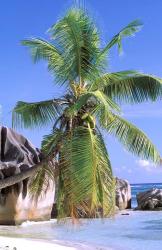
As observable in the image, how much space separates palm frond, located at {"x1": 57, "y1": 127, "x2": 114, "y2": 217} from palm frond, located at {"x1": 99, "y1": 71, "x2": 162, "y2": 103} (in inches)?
54.3

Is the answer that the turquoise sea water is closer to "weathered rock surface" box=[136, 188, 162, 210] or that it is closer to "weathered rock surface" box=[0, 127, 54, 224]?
"weathered rock surface" box=[0, 127, 54, 224]

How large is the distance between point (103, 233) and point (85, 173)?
35.5 feet

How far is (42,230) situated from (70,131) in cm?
1055

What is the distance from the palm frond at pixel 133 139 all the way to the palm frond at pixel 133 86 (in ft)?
3.55

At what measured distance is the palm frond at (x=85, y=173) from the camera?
13.6 meters

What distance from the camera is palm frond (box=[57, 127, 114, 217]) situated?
44.5 ft

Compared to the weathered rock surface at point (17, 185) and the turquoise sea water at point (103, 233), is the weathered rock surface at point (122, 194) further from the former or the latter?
the weathered rock surface at point (17, 185)

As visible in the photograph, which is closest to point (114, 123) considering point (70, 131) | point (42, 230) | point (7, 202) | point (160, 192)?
point (70, 131)

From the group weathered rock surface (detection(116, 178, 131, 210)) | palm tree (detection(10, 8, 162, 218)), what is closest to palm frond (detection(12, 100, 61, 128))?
palm tree (detection(10, 8, 162, 218))

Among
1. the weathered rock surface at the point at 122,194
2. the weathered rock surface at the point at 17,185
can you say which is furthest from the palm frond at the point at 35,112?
the weathered rock surface at the point at 122,194

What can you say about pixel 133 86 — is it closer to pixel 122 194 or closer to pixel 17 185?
pixel 17 185

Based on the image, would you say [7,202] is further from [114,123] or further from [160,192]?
[160,192]

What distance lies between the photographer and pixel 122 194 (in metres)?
38.9

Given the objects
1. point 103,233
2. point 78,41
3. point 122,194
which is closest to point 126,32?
point 78,41
